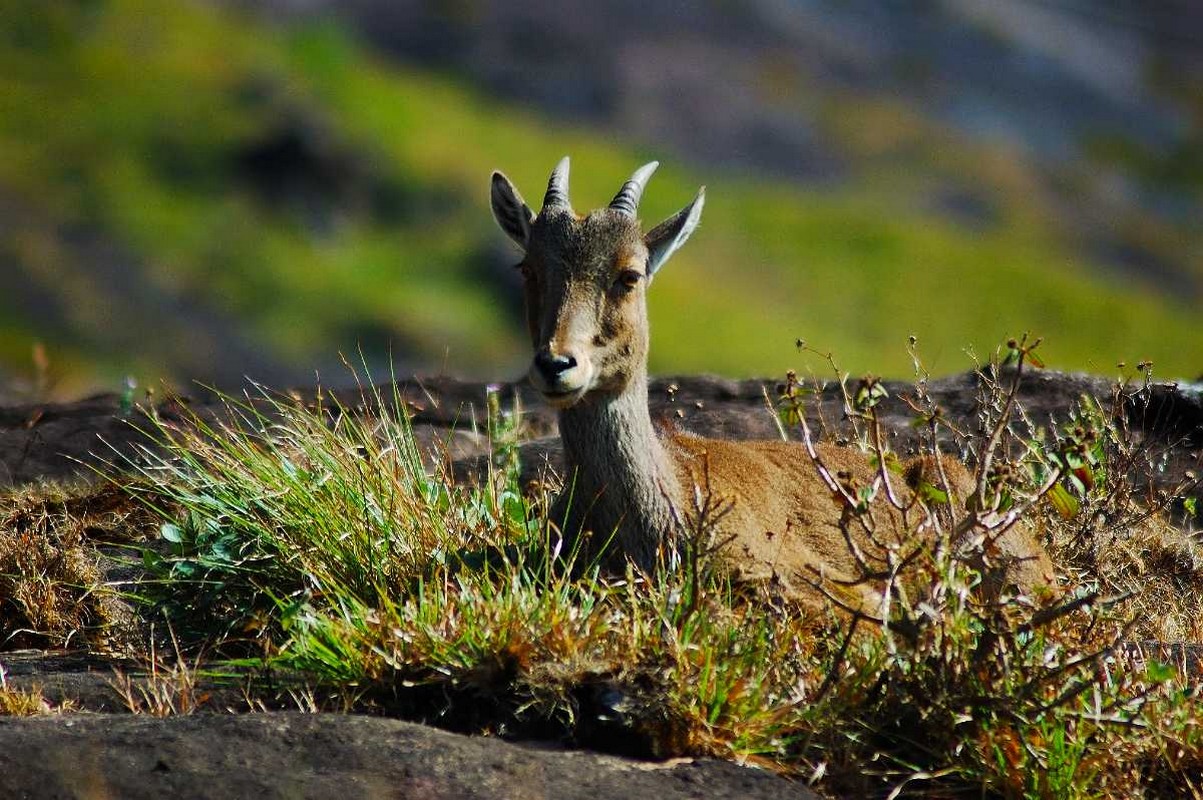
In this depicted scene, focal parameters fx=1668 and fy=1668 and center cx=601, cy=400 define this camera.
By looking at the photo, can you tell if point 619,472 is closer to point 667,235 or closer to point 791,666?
point 667,235

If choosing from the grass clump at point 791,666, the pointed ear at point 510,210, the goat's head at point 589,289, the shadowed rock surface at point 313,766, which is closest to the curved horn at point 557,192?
the goat's head at point 589,289

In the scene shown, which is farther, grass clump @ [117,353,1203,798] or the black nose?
the black nose

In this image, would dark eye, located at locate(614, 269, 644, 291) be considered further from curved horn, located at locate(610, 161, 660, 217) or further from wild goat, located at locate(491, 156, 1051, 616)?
curved horn, located at locate(610, 161, 660, 217)

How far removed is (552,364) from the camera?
714cm

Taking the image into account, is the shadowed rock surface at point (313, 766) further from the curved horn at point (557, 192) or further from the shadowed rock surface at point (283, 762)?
the curved horn at point (557, 192)

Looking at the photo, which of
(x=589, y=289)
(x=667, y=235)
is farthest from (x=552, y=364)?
(x=667, y=235)

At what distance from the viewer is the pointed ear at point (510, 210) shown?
27.2ft

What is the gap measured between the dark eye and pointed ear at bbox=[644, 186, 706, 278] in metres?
0.24

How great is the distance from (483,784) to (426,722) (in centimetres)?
97

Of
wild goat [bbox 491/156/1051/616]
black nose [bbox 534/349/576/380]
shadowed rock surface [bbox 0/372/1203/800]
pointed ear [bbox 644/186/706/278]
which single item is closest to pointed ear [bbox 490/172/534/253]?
wild goat [bbox 491/156/1051/616]

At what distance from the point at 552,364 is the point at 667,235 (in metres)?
1.25

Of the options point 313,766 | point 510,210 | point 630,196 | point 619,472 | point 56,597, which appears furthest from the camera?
point 510,210

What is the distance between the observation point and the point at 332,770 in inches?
213

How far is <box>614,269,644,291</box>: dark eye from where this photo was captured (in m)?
7.73
